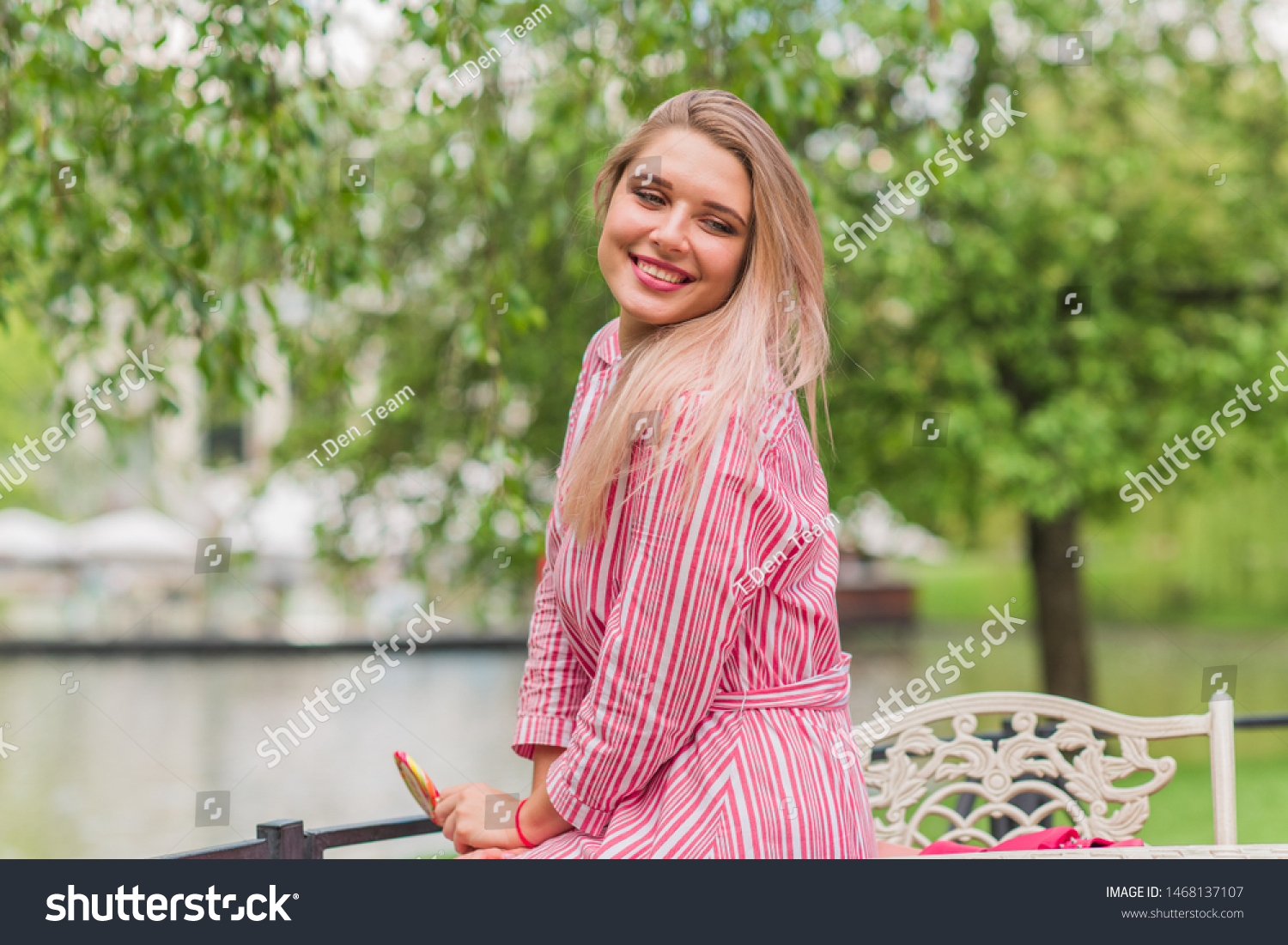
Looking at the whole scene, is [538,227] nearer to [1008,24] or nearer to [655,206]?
[655,206]

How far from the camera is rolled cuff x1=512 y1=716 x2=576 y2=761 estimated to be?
5.48ft

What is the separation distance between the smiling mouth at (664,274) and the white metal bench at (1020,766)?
1.40 metres

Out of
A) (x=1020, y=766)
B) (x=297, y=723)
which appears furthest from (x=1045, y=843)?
(x=297, y=723)

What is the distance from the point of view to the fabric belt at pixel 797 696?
1492mm

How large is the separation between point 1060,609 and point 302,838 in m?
8.84

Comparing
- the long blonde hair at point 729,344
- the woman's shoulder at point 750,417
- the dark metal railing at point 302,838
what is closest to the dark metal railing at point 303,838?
the dark metal railing at point 302,838

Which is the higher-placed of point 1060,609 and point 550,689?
point 1060,609

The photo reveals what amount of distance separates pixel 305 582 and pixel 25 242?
23.0 meters

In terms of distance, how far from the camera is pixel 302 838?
201 centimetres

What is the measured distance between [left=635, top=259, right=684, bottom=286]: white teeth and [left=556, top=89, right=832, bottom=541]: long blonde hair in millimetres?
59

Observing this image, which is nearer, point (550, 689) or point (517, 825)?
point (517, 825)

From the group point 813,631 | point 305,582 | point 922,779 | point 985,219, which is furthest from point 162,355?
point 305,582

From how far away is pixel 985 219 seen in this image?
8.31 metres

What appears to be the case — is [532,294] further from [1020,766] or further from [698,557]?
[698,557]
